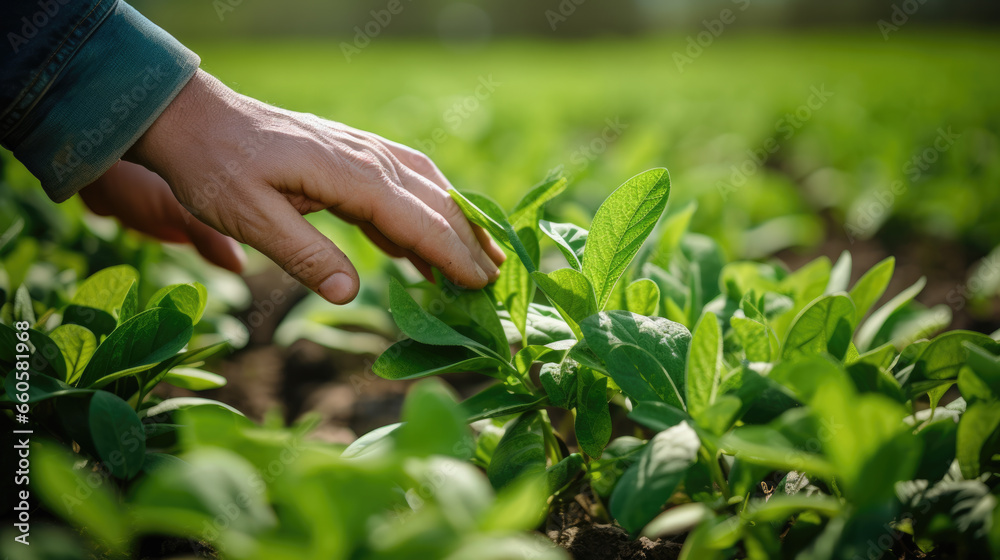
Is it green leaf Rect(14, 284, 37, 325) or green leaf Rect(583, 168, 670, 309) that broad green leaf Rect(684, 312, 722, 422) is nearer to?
green leaf Rect(583, 168, 670, 309)

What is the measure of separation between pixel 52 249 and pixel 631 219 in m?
1.63

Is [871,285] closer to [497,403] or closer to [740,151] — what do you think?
[497,403]

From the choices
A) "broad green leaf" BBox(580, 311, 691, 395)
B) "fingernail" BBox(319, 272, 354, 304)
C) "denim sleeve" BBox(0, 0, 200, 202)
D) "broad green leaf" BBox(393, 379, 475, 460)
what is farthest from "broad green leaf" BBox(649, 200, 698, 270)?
"denim sleeve" BBox(0, 0, 200, 202)

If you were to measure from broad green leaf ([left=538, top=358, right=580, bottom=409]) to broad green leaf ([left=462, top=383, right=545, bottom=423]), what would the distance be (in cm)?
4

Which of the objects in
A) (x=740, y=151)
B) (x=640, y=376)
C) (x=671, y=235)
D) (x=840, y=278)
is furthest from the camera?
(x=740, y=151)

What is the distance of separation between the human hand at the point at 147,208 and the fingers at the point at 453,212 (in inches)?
23.2

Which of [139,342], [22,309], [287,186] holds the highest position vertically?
[287,186]

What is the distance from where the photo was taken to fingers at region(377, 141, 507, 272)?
3.54 feet

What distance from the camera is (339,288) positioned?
106 cm

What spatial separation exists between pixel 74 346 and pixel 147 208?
0.78 m

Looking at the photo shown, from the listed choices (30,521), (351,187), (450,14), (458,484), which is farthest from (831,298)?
(450,14)

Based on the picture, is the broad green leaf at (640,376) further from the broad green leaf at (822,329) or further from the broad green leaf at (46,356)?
the broad green leaf at (46,356)

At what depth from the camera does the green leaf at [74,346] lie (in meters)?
0.90

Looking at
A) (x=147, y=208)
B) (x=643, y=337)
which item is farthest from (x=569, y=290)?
(x=147, y=208)
